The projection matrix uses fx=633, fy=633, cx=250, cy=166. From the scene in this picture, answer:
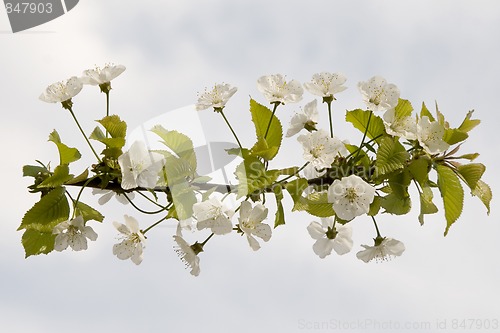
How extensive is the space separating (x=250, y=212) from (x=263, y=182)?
0.13m

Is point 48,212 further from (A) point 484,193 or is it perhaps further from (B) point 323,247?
(A) point 484,193

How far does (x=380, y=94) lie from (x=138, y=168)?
1.06 metres

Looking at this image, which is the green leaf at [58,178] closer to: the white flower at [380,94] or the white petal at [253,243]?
the white petal at [253,243]

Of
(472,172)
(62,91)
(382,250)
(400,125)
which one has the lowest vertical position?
(382,250)

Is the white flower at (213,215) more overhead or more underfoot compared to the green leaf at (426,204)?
more overhead

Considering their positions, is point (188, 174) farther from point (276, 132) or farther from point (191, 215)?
point (276, 132)

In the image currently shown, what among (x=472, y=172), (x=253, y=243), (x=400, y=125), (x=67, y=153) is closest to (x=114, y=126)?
(x=67, y=153)

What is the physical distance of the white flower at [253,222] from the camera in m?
2.41

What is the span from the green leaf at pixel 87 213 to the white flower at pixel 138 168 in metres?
0.41

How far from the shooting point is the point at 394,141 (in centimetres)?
257

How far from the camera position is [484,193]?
269 centimetres

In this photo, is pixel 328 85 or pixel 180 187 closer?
pixel 180 187

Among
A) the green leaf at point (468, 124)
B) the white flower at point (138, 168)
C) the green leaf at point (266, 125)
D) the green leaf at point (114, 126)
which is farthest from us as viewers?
the green leaf at point (468, 124)

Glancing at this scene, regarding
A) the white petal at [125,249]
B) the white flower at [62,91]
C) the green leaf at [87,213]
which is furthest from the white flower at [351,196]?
the white flower at [62,91]
